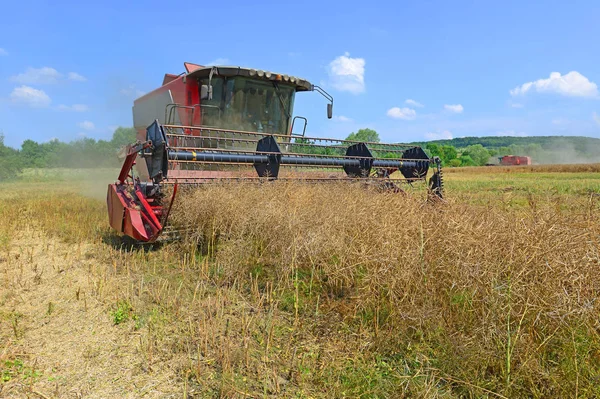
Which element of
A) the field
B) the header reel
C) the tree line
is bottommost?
the field

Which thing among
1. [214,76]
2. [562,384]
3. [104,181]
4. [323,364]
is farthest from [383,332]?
[104,181]

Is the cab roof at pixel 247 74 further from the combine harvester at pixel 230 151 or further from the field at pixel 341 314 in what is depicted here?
the field at pixel 341 314

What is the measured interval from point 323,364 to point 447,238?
3.05 feet

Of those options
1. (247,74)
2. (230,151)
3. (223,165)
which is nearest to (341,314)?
(230,151)

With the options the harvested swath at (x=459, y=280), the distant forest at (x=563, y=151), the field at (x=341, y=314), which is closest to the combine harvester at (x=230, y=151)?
the field at (x=341, y=314)

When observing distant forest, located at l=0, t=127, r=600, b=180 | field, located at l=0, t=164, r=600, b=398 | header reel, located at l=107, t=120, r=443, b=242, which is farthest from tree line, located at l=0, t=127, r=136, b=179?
field, located at l=0, t=164, r=600, b=398

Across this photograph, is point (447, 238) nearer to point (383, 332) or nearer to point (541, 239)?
point (541, 239)

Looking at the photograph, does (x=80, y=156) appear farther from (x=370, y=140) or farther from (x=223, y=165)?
(x=223, y=165)

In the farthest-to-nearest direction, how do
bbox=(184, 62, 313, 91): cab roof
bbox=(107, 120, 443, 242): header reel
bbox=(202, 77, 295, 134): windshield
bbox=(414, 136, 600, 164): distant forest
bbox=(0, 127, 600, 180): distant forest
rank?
bbox=(414, 136, 600, 164): distant forest, bbox=(0, 127, 600, 180): distant forest, bbox=(202, 77, 295, 134): windshield, bbox=(184, 62, 313, 91): cab roof, bbox=(107, 120, 443, 242): header reel

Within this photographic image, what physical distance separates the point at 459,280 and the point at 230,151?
2.92m

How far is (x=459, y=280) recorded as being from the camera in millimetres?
1843

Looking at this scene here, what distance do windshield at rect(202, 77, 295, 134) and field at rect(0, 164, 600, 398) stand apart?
295cm

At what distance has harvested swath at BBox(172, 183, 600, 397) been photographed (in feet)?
4.93

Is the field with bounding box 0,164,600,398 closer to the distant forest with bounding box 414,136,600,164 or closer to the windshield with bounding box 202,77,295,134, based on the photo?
the windshield with bounding box 202,77,295,134
